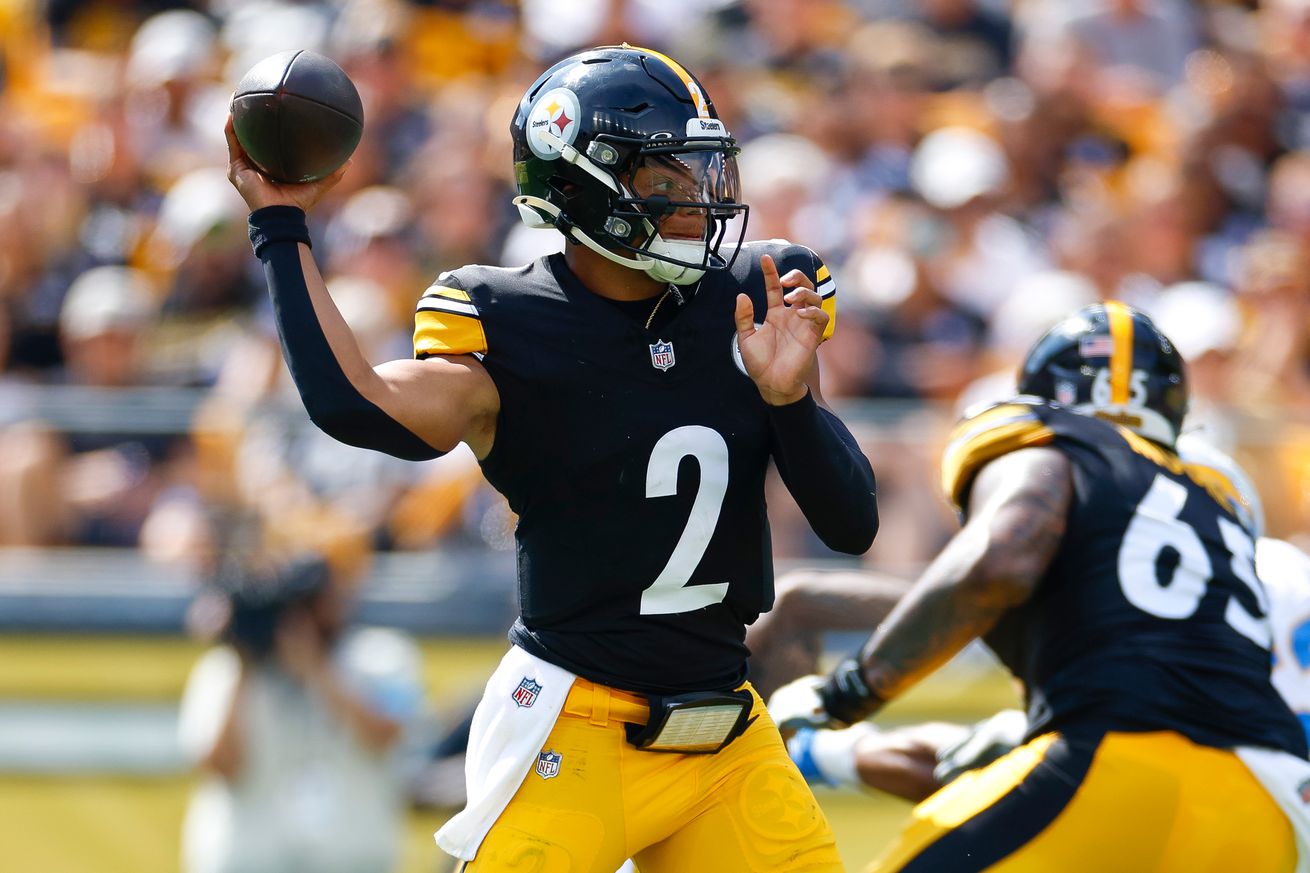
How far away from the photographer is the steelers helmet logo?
11.3 ft

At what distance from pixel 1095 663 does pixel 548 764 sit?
4.53 ft

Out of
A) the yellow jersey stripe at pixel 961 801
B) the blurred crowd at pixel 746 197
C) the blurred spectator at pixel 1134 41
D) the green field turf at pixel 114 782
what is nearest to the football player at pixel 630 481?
the yellow jersey stripe at pixel 961 801

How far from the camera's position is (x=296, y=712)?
277 inches

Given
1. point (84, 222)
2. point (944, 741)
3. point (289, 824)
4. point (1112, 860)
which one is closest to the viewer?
point (1112, 860)

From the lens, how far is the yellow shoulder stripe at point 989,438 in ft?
13.8

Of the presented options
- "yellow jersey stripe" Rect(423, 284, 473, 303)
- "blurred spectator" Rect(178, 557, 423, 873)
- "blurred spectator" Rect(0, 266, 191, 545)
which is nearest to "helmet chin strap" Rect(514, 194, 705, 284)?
"yellow jersey stripe" Rect(423, 284, 473, 303)

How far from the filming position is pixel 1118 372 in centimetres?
439

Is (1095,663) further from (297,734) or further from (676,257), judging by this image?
(297,734)

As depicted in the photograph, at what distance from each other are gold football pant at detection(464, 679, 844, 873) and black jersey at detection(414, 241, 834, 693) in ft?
0.39

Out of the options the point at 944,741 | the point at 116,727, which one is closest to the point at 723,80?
the point at 116,727

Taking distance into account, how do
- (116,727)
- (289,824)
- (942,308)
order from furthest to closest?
(942,308) → (116,727) → (289,824)

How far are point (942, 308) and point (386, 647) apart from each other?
284 centimetres

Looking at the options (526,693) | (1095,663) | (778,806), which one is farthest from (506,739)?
(1095,663)

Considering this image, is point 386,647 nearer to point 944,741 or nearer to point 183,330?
point 183,330
